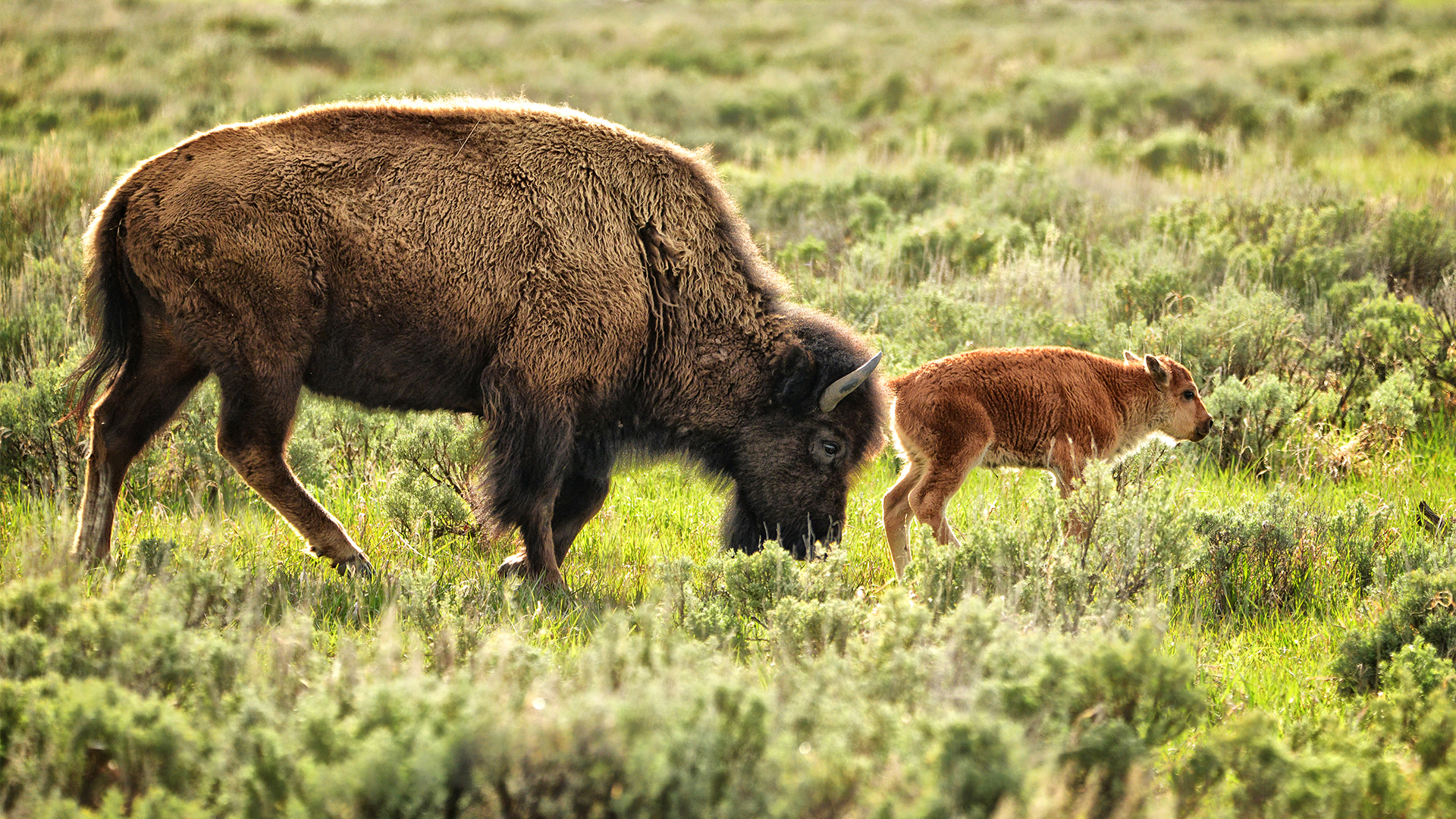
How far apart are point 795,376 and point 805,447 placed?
32 cm

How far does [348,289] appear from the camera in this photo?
175 inches

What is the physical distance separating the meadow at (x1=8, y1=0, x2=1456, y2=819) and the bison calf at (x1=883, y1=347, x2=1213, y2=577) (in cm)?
23

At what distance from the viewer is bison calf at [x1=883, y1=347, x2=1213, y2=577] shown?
515 cm

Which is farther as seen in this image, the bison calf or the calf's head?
the calf's head

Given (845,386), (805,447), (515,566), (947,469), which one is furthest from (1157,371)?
(515,566)

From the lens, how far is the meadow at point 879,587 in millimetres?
2410

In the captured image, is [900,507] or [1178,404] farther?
[1178,404]

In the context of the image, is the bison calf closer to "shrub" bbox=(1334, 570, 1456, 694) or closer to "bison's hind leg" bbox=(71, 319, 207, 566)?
"shrub" bbox=(1334, 570, 1456, 694)

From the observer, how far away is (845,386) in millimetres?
4805

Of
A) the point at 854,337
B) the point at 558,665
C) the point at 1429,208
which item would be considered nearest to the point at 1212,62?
the point at 1429,208

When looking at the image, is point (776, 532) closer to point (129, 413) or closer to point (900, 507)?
point (900, 507)

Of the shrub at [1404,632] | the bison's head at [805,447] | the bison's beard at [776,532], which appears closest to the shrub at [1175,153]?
the bison's head at [805,447]

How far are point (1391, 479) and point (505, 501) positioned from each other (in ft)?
14.8

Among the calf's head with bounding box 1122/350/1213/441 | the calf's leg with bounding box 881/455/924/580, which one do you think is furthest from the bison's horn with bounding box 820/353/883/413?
the calf's head with bounding box 1122/350/1213/441
